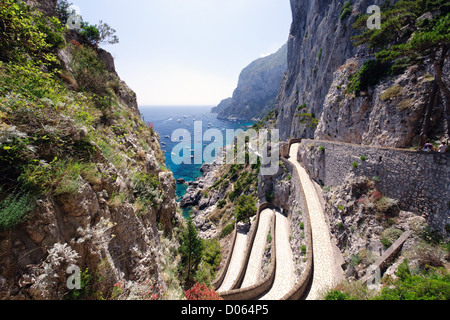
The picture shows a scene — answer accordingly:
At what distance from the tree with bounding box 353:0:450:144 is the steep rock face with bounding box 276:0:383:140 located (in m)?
10.6

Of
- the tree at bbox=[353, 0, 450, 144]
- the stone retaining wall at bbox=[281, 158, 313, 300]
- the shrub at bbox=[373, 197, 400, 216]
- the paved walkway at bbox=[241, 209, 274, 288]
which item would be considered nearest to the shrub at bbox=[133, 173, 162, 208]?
the stone retaining wall at bbox=[281, 158, 313, 300]

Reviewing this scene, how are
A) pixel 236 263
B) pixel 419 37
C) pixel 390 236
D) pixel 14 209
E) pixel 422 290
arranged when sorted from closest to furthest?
pixel 14 209
pixel 422 290
pixel 390 236
pixel 419 37
pixel 236 263

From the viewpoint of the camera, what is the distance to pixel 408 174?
28.5 feet

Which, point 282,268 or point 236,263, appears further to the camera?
point 236,263

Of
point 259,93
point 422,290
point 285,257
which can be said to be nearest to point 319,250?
point 285,257

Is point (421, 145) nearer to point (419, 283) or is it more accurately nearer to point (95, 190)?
point (419, 283)

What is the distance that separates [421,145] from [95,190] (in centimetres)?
1563

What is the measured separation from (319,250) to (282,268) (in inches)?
127

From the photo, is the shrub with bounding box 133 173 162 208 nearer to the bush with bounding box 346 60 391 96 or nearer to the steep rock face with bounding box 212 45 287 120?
the bush with bounding box 346 60 391 96

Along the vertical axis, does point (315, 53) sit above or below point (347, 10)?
below

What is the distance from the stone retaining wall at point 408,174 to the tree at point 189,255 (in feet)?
36.6

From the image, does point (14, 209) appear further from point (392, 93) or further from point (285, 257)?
point (392, 93)

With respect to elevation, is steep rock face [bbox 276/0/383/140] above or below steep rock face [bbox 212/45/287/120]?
below

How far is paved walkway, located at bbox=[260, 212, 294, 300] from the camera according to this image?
10.9 m
